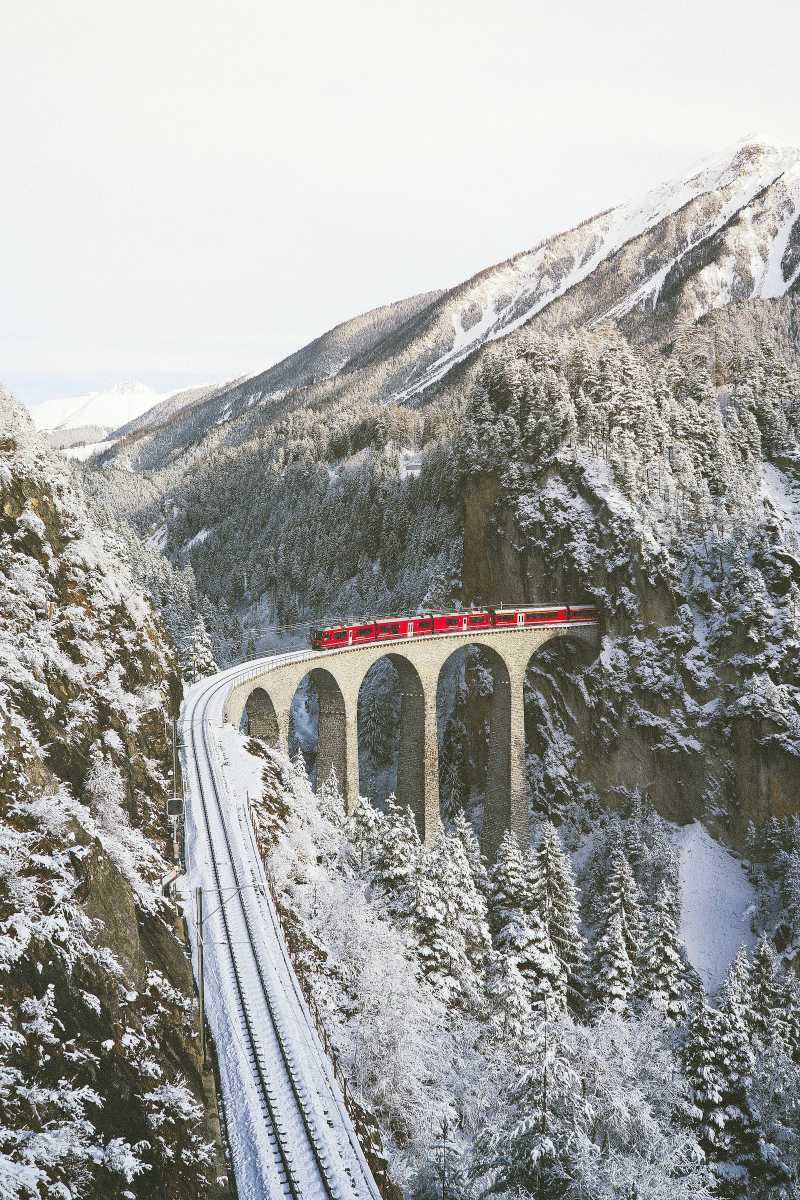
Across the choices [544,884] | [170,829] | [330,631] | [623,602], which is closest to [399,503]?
[623,602]

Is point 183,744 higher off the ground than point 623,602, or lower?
lower

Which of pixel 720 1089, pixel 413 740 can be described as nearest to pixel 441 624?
pixel 413 740

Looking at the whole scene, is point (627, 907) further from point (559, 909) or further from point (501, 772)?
point (501, 772)

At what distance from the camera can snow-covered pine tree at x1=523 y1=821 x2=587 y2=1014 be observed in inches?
1618

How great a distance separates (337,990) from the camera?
25.8 m

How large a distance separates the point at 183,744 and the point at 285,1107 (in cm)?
2360

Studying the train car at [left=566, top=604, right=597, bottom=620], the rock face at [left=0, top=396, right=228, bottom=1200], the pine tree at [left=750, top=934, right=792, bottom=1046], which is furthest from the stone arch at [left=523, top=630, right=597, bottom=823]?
A: the rock face at [left=0, top=396, right=228, bottom=1200]

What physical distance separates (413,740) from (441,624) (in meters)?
8.85

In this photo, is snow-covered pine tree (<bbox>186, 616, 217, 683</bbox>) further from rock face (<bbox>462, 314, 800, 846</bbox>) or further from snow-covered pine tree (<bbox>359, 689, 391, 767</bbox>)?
rock face (<bbox>462, 314, 800, 846</bbox>)

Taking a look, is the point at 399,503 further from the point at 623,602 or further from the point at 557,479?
the point at 623,602

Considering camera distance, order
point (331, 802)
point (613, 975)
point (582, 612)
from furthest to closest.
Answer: point (582, 612) → point (331, 802) → point (613, 975)

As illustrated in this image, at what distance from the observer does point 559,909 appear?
4200 cm

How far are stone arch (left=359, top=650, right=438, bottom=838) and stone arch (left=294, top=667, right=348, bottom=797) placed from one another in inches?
214

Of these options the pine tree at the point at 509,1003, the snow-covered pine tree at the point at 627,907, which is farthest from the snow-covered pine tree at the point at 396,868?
the snow-covered pine tree at the point at 627,907
